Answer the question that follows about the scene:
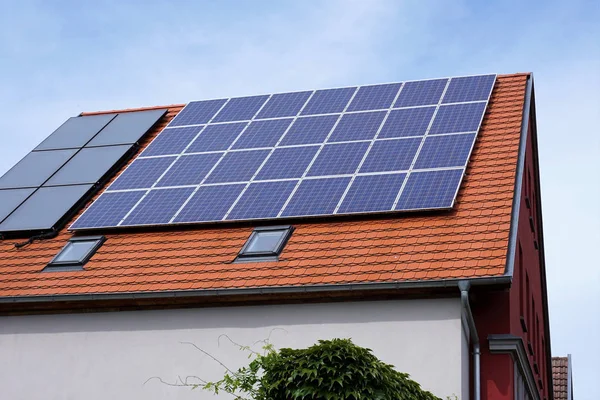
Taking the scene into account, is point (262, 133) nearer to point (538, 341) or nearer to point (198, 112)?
point (198, 112)

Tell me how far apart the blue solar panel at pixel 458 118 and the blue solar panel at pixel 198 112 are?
16.9 feet

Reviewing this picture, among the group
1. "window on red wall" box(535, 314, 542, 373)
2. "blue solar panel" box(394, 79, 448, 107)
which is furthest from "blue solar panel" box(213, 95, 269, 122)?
"window on red wall" box(535, 314, 542, 373)

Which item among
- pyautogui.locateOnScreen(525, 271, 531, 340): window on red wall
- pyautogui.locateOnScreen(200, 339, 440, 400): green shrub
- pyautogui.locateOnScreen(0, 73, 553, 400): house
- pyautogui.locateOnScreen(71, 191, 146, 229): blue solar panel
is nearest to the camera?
A: pyautogui.locateOnScreen(200, 339, 440, 400): green shrub

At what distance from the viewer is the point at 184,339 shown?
15.4 meters

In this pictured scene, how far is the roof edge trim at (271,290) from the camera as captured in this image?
14023 millimetres

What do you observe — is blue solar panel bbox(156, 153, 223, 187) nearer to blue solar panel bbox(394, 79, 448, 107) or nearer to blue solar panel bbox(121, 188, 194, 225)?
blue solar panel bbox(121, 188, 194, 225)

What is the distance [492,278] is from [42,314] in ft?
23.0

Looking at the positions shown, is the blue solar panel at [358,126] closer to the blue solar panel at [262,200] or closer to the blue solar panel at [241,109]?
the blue solar panel at [262,200]

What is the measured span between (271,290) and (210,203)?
3.14 metres

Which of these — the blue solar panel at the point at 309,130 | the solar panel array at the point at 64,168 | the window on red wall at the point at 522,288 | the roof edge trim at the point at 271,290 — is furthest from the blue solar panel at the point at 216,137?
the window on red wall at the point at 522,288

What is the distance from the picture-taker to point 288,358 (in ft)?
37.9

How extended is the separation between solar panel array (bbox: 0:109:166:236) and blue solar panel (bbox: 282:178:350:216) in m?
4.43

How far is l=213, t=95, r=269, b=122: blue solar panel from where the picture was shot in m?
21.4

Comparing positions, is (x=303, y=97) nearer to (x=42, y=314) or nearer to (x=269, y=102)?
(x=269, y=102)
